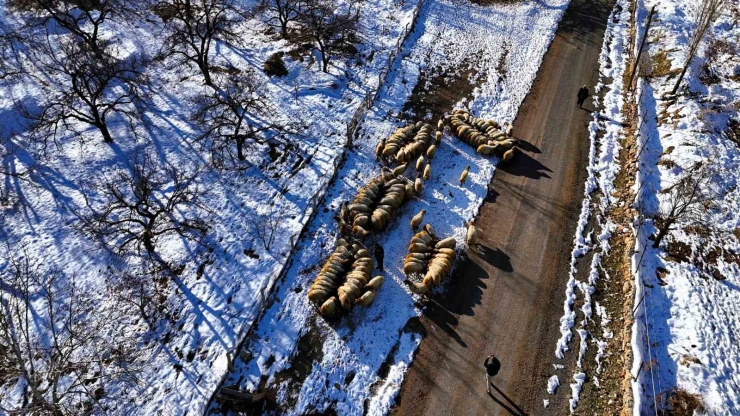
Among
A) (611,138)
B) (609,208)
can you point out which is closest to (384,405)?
(609,208)

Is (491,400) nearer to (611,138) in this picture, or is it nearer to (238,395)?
(238,395)

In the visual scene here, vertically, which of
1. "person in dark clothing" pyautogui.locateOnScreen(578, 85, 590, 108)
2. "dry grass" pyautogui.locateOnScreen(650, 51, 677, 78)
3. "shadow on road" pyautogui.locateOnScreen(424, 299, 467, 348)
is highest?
"dry grass" pyautogui.locateOnScreen(650, 51, 677, 78)

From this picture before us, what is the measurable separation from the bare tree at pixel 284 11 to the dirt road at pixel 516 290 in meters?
20.5

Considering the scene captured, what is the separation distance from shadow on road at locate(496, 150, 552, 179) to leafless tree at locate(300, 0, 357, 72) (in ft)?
51.9

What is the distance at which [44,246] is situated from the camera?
24.2 metres

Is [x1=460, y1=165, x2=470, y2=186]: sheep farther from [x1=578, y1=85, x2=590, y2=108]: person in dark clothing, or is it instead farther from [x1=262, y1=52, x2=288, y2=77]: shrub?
[x1=262, y1=52, x2=288, y2=77]: shrub

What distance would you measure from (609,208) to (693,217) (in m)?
3.83

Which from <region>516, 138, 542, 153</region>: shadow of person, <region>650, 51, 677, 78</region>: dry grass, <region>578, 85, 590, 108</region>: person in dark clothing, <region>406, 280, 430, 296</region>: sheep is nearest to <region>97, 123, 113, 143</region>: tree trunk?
<region>406, 280, 430, 296</region>: sheep

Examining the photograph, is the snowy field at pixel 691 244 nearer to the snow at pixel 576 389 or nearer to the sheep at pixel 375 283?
the snow at pixel 576 389

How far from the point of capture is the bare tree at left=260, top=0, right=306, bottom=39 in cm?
3747

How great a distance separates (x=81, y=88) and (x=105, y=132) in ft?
11.2

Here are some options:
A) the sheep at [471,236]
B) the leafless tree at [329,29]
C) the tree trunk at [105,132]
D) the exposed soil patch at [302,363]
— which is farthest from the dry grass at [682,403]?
the tree trunk at [105,132]

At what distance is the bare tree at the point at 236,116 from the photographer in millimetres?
Result: 27683

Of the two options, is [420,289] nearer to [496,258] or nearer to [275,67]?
[496,258]
